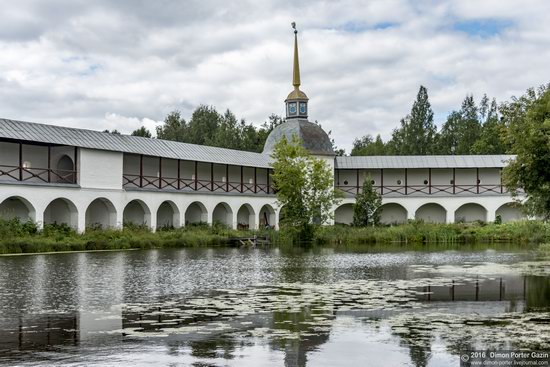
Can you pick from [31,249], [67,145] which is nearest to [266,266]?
[31,249]

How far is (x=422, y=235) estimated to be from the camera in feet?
124

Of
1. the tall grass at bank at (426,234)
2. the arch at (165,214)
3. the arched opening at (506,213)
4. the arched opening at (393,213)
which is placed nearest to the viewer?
the tall grass at bank at (426,234)

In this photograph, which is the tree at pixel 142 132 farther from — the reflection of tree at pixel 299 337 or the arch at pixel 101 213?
the reflection of tree at pixel 299 337

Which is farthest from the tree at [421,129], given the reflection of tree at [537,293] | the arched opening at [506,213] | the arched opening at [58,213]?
the reflection of tree at [537,293]

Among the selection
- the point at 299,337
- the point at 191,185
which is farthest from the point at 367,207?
the point at 299,337

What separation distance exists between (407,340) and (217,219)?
34.6 meters

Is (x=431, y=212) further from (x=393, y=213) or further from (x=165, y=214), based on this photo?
(x=165, y=214)

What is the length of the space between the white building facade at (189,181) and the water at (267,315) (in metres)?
10.8

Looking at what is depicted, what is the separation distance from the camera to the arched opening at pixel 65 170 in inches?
1265

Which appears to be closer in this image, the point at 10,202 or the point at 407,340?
the point at 407,340

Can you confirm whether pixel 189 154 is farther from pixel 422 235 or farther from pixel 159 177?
pixel 422 235

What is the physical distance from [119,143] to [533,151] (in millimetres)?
21420

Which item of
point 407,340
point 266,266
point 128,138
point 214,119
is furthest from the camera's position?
point 214,119

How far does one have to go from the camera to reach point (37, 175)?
101ft
